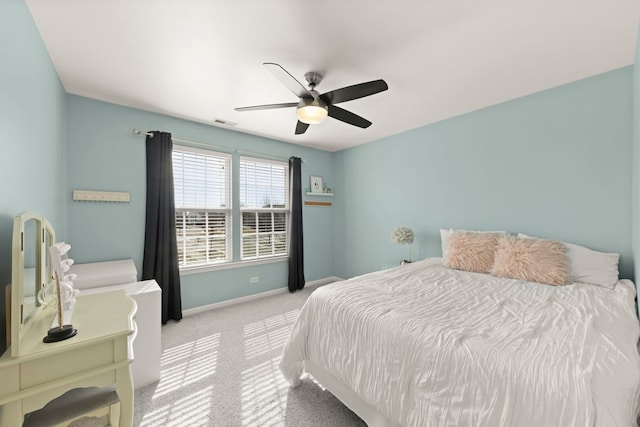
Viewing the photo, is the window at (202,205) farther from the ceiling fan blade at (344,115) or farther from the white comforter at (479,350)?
the white comforter at (479,350)

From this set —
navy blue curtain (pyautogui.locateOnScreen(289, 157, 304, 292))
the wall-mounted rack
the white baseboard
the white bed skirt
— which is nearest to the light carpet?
the white bed skirt

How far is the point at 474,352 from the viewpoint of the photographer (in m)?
1.09

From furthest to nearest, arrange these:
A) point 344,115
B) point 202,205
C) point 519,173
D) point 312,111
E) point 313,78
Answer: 1. point 202,205
2. point 519,173
3. point 344,115
4. point 313,78
5. point 312,111

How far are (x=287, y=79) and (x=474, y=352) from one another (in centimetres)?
194

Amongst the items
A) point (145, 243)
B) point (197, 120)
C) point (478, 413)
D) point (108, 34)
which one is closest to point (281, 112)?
point (197, 120)

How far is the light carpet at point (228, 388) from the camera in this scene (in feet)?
5.26

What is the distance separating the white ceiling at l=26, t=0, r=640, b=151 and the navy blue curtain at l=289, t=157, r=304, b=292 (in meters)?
1.53

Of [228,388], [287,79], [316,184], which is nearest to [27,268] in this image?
[228,388]

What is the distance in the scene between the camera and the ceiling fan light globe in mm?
2031

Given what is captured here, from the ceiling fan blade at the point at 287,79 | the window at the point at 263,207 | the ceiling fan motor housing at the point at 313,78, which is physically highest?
the ceiling fan motor housing at the point at 313,78

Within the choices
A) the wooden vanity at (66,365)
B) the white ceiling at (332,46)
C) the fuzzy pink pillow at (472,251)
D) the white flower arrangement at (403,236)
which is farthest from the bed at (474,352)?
the white ceiling at (332,46)

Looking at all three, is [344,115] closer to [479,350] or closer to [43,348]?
[479,350]

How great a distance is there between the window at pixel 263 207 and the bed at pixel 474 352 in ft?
7.26

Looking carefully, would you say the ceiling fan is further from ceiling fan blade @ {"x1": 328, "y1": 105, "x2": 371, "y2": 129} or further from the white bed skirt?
the white bed skirt
